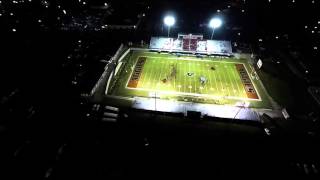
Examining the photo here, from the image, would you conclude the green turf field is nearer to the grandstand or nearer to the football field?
the football field

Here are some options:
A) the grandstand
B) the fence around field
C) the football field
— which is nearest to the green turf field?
the football field

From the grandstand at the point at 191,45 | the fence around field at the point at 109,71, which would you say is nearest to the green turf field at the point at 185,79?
the fence around field at the point at 109,71

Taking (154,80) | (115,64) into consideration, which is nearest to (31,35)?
(115,64)

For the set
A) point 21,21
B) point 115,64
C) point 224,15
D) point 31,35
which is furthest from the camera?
point 224,15

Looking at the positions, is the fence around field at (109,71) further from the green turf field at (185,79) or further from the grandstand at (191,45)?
the grandstand at (191,45)

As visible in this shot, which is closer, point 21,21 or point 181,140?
point 181,140

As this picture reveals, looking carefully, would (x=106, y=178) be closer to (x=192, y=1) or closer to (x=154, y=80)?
(x=154, y=80)
